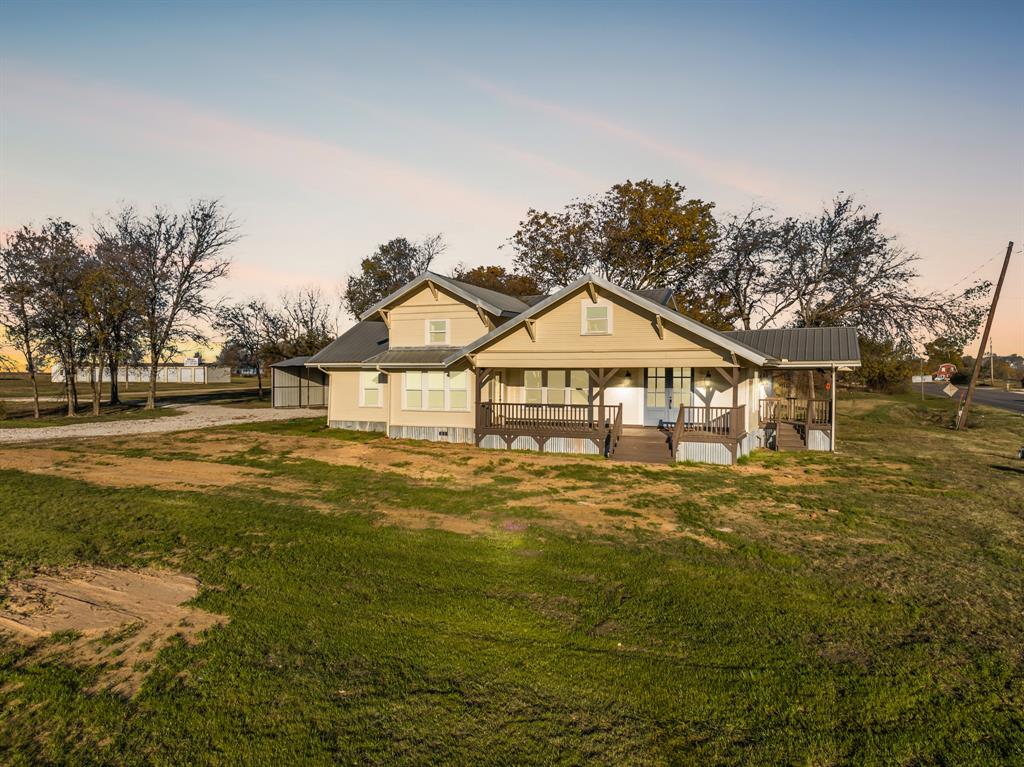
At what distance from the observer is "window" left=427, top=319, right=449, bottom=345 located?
2227cm

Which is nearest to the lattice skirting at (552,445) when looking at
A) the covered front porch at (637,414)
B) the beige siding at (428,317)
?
the covered front porch at (637,414)

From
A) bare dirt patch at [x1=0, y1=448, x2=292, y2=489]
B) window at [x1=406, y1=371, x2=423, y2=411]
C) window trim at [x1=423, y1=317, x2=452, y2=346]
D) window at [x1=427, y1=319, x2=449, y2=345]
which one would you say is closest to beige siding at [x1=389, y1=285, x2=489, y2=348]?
window trim at [x1=423, y1=317, x2=452, y2=346]

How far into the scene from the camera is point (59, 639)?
5.52 meters

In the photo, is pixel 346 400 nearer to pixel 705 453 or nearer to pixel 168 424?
pixel 168 424

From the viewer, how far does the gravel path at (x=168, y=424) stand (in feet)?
71.5

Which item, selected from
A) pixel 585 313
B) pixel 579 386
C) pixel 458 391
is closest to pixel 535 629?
pixel 585 313

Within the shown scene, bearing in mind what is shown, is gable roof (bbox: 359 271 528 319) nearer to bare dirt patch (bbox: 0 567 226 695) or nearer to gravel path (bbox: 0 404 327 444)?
gravel path (bbox: 0 404 327 444)

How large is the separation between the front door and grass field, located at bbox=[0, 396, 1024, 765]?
6.91 metres

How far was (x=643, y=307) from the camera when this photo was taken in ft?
58.2

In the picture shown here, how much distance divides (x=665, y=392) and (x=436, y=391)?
29.3 feet

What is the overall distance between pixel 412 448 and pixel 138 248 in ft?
83.5

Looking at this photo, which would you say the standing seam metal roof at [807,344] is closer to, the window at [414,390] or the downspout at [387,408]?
the window at [414,390]

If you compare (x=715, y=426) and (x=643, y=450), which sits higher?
(x=715, y=426)

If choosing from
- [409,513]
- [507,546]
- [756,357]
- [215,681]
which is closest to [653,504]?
[507,546]
